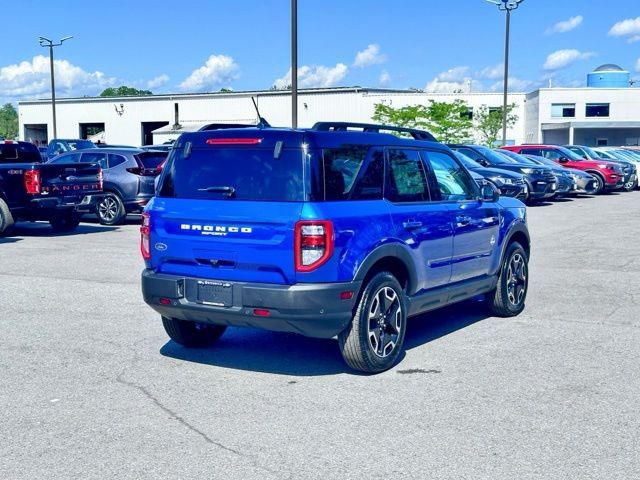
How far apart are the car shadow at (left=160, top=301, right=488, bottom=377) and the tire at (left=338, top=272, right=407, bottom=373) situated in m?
0.22

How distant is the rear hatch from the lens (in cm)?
575

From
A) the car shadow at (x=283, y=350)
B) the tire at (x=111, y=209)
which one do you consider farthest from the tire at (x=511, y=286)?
the tire at (x=111, y=209)

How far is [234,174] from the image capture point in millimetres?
6062

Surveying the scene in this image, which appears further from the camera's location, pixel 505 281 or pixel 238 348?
pixel 505 281

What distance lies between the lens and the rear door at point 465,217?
7209 mm

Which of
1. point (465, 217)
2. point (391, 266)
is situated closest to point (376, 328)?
point (391, 266)

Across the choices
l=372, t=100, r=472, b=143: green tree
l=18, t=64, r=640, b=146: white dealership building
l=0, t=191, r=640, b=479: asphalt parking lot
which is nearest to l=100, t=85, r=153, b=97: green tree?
l=18, t=64, r=640, b=146: white dealership building

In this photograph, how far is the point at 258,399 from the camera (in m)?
5.59

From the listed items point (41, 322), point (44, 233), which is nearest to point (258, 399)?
point (41, 322)

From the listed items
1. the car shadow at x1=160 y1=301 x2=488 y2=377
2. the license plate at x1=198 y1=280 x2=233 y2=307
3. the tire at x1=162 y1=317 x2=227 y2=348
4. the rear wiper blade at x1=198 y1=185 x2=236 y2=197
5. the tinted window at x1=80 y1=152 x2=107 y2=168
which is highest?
the tinted window at x1=80 y1=152 x2=107 y2=168

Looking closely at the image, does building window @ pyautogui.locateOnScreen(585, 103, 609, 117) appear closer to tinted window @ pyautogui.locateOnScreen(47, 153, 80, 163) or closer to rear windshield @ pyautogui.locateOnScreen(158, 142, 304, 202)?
tinted window @ pyautogui.locateOnScreen(47, 153, 80, 163)

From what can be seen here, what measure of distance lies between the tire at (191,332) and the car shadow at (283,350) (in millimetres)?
65

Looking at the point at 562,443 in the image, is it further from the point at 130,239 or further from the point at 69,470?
the point at 130,239

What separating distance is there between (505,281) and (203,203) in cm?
351
